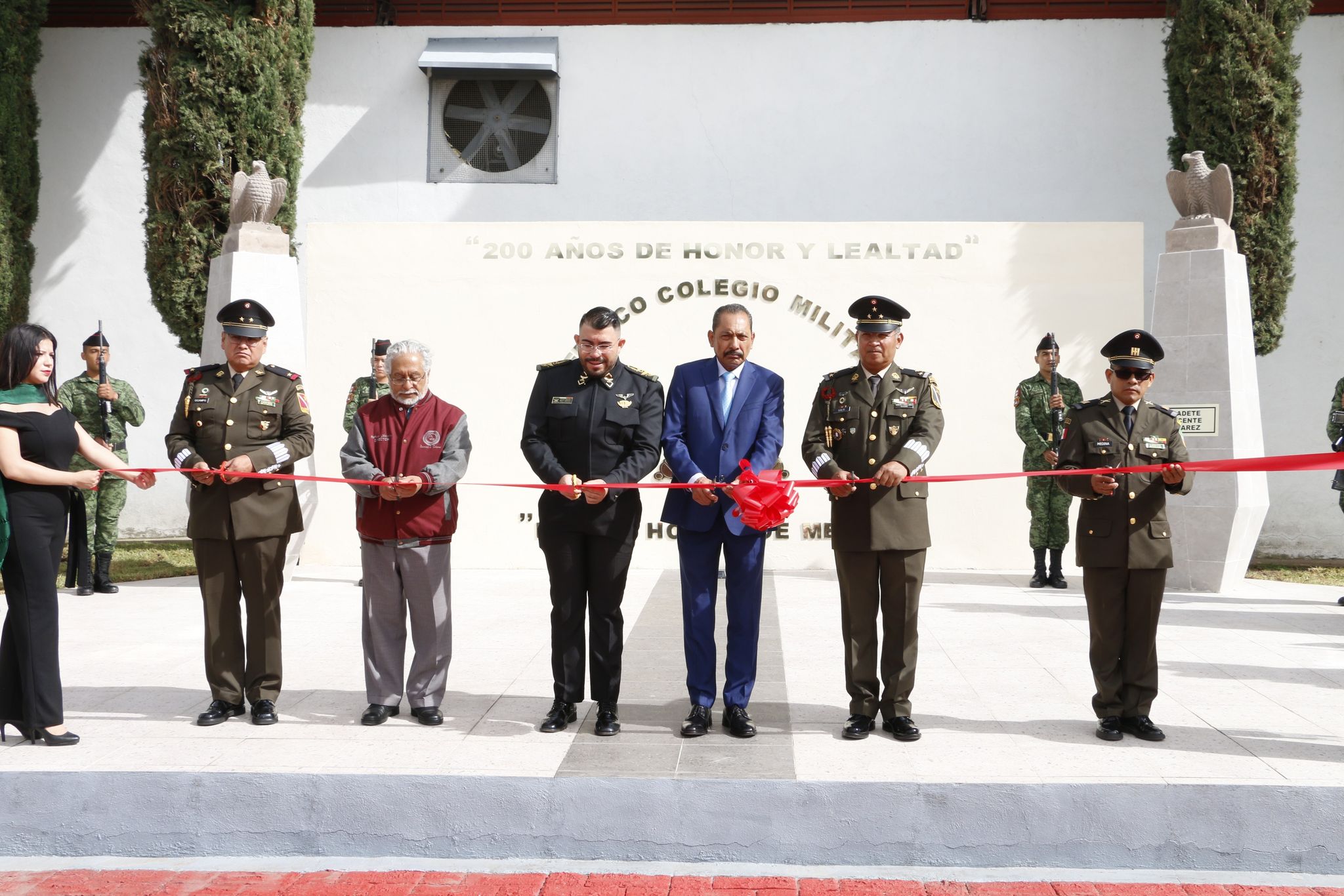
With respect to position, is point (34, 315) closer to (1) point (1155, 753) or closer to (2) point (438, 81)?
(2) point (438, 81)

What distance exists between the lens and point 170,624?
750cm

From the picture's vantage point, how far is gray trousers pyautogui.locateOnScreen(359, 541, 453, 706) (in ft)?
16.1

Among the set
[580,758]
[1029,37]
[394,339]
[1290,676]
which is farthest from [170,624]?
[1029,37]

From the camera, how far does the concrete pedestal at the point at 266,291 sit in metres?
8.88

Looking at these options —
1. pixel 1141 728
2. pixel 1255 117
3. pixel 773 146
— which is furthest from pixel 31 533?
pixel 1255 117

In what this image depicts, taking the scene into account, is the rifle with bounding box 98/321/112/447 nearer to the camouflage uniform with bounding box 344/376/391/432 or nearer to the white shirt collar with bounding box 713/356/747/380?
the camouflage uniform with bounding box 344/376/391/432

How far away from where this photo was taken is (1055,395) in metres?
8.98

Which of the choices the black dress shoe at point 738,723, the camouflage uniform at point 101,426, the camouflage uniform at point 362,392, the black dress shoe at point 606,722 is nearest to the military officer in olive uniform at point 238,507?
the black dress shoe at point 606,722

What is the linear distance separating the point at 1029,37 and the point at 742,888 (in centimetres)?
1162

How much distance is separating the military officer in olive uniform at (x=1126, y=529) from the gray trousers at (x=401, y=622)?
2732 millimetres

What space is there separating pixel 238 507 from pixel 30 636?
3.07ft

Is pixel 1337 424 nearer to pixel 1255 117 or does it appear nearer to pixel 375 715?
pixel 1255 117

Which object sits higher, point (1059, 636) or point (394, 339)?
point (394, 339)

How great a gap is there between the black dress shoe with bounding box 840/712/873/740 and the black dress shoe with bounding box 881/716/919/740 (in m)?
0.10
